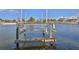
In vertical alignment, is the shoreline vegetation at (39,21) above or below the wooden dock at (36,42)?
above

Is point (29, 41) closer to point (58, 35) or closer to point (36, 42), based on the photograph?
point (36, 42)

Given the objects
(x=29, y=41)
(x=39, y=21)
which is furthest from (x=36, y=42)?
(x=39, y=21)

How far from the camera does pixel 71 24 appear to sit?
4.95 m

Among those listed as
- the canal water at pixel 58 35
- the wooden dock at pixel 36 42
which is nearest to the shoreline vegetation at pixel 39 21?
the canal water at pixel 58 35

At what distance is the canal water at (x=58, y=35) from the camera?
16.2 ft

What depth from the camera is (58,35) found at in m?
4.97

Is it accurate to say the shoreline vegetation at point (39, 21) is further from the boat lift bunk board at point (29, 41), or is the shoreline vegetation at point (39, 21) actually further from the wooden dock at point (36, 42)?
the wooden dock at point (36, 42)

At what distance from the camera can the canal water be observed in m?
4.95

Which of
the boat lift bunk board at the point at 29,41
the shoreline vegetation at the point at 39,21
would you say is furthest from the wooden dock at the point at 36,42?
the shoreline vegetation at the point at 39,21

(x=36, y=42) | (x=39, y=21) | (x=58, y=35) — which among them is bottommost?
(x=36, y=42)
